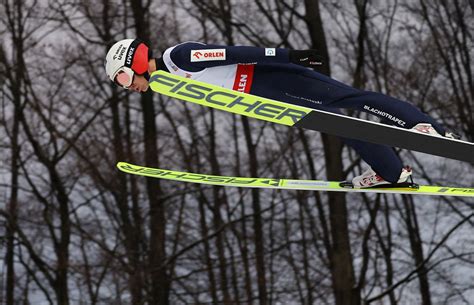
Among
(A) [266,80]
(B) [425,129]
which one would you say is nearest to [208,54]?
(A) [266,80]

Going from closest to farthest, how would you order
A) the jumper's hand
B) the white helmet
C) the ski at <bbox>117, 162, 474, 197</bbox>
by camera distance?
the jumper's hand
the white helmet
the ski at <bbox>117, 162, 474, 197</bbox>

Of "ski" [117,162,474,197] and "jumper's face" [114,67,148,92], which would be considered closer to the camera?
"jumper's face" [114,67,148,92]

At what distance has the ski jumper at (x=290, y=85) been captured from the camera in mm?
4512

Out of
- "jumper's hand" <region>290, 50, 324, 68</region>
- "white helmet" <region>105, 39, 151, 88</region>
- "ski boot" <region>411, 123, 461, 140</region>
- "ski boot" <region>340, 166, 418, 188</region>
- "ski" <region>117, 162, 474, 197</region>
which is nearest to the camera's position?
"jumper's hand" <region>290, 50, 324, 68</region>

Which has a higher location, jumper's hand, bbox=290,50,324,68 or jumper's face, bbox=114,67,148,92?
jumper's face, bbox=114,67,148,92

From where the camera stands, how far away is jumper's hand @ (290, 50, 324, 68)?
429cm

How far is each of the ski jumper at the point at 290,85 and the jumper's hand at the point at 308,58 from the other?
0.14 meters

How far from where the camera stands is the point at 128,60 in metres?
4.65

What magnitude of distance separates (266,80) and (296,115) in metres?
0.47

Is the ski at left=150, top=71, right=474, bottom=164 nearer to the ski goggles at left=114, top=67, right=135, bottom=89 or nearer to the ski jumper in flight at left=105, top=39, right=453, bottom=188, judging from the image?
the ski jumper in flight at left=105, top=39, right=453, bottom=188

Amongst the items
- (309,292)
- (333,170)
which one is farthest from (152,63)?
(309,292)

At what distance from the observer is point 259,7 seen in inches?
543

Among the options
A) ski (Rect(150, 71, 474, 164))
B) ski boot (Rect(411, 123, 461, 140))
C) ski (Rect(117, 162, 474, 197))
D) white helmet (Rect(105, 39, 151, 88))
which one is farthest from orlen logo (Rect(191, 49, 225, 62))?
ski (Rect(117, 162, 474, 197))

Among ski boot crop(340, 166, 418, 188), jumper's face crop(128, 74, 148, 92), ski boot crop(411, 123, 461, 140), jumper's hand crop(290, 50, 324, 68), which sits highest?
jumper's face crop(128, 74, 148, 92)
